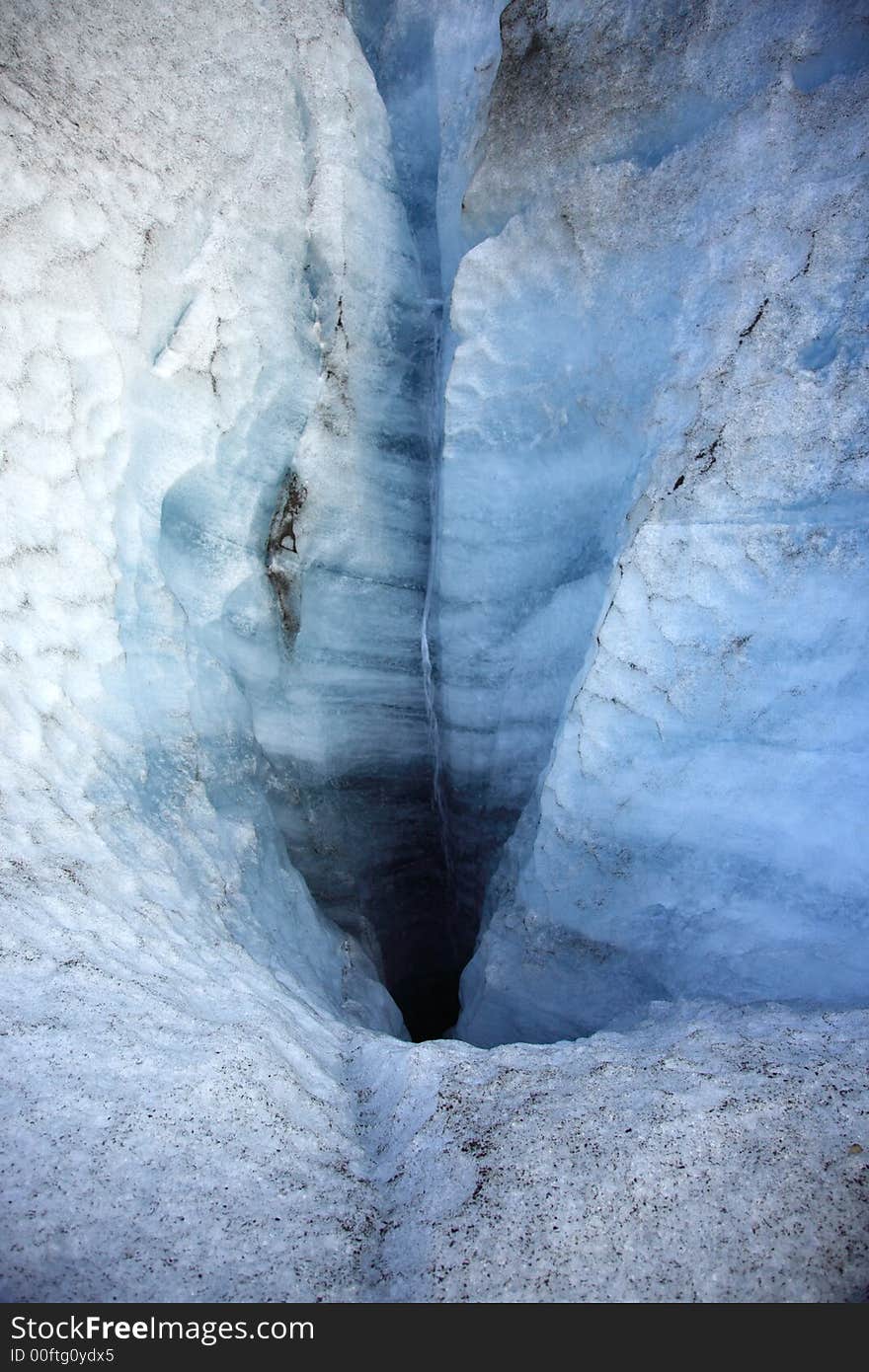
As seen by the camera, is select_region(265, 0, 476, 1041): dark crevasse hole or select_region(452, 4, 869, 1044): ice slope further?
select_region(265, 0, 476, 1041): dark crevasse hole

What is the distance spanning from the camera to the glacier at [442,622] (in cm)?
99

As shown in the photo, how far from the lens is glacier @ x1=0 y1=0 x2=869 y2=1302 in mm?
992

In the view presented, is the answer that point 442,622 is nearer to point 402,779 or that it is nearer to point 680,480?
point 402,779

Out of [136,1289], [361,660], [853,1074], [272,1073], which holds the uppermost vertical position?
[361,660]

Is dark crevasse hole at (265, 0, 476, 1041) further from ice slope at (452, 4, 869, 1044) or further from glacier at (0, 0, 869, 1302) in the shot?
ice slope at (452, 4, 869, 1044)

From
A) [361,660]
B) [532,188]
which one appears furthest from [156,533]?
[532,188]

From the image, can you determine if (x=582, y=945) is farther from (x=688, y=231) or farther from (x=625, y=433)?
(x=688, y=231)

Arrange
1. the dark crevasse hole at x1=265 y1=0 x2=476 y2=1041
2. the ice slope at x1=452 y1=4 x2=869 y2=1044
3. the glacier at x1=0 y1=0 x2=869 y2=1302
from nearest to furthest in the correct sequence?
the glacier at x1=0 y1=0 x2=869 y2=1302 < the ice slope at x1=452 y1=4 x2=869 y2=1044 < the dark crevasse hole at x1=265 y1=0 x2=476 y2=1041

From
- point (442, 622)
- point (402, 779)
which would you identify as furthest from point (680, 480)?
point (402, 779)

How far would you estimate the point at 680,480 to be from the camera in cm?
160

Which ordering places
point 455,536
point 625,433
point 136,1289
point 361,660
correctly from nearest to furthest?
point 136,1289
point 625,433
point 455,536
point 361,660

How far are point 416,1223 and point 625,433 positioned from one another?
1590mm

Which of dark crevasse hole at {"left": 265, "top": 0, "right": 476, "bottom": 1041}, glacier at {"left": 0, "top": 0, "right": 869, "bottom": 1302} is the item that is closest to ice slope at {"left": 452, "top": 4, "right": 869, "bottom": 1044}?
glacier at {"left": 0, "top": 0, "right": 869, "bottom": 1302}

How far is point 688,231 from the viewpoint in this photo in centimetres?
161
